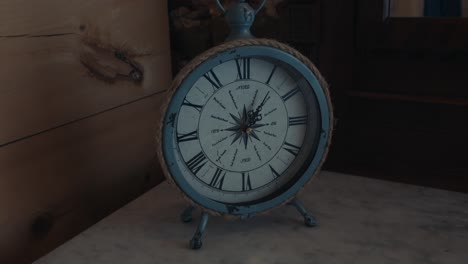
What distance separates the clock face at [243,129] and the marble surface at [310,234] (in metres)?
0.09

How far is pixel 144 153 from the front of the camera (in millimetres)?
1372

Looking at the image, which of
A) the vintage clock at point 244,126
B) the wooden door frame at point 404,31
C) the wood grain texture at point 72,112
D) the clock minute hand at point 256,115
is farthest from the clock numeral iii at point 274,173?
the wooden door frame at point 404,31

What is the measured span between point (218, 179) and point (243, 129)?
4.1 inches

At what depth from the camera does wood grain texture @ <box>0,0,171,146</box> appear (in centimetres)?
98

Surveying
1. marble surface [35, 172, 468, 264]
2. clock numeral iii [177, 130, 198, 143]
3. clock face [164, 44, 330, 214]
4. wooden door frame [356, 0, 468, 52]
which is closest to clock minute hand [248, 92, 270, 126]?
clock face [164, 44, 330, 214]

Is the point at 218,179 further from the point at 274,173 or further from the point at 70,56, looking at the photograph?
the point at 70,56

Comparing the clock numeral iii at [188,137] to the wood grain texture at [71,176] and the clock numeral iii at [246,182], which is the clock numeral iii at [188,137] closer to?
the clock numeral iii at [246,182]

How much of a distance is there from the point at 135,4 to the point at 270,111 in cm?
50

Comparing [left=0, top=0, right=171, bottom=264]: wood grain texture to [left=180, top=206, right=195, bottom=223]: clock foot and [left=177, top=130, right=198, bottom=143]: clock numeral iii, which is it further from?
[left=180, top=206, right=195, bottom=223]: clock foot

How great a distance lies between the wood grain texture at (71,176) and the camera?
3.32 feet

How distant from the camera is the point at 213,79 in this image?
3.05 ft

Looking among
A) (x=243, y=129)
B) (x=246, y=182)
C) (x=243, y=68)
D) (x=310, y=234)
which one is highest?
(x=243, y=68)

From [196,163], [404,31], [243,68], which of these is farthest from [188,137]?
[404,31]

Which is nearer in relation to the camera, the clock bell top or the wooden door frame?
the clock bell top
